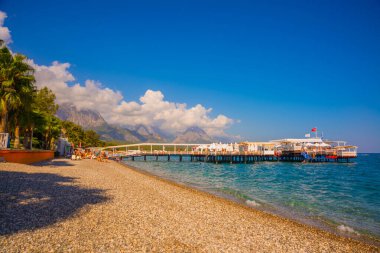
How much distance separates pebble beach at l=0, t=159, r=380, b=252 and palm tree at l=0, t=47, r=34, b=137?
13.1 meters

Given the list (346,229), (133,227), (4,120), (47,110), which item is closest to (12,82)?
(4,120)

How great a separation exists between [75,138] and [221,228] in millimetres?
71393

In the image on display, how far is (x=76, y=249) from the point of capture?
5562 millimetres

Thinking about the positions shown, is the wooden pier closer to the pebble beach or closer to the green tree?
the green tree

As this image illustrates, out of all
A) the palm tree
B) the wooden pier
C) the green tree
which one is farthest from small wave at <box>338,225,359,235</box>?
the wooden pier

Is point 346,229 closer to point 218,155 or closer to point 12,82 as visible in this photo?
point 12,82

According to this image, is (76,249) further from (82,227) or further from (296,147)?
(296,147)

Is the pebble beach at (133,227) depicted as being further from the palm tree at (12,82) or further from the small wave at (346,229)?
the palm tree at (12,82)

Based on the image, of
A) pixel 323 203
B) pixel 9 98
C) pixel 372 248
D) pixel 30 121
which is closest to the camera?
pixel 372 248

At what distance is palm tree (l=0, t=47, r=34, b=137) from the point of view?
855 inches

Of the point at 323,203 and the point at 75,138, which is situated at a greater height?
the point at 75,138

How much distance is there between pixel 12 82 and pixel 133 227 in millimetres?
20763

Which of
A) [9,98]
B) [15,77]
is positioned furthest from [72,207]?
[15,77]

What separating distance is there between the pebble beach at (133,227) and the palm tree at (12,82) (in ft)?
43.0
